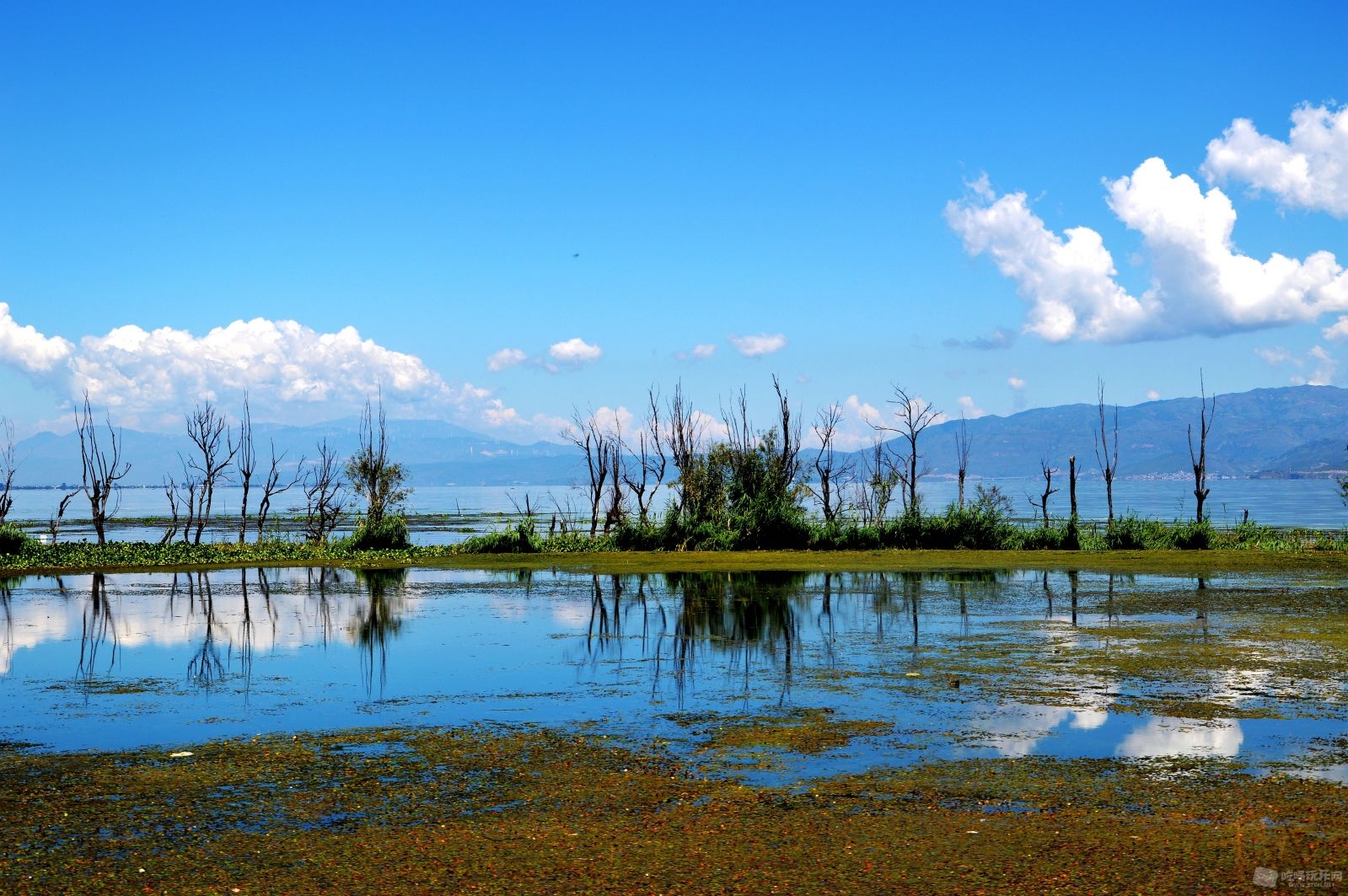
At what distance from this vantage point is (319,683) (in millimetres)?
14141

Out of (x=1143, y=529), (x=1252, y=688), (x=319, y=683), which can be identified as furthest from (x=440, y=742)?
(x=1143, y=529)

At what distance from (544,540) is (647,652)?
2247 centimetres

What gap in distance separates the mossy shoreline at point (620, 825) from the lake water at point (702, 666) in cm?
84

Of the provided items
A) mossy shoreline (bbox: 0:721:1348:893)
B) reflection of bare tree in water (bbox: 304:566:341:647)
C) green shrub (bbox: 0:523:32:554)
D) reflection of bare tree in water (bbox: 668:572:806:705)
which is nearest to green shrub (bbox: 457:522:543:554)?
reflection of bare tree in water (bbox: 304:566:341:647)

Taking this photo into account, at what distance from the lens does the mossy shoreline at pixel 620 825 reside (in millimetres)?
6934

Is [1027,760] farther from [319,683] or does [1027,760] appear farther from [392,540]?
[392,540]

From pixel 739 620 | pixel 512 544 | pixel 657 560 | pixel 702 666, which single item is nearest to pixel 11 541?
pixel 512 544

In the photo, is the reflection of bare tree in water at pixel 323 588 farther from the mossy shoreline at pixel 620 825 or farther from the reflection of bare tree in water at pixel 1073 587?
the reflection of bare tree in water at pixel 1073 587

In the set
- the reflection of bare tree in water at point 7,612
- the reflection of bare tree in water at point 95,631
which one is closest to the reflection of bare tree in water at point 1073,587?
the reflection of bare tree in water at point 95,631

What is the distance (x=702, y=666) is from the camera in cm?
1513

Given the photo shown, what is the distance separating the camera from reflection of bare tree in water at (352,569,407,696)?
50.5 ft

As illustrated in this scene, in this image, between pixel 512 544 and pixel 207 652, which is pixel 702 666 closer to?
pixel 207 652

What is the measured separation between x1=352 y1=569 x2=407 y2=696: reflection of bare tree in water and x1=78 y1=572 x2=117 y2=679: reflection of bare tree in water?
3362 mm

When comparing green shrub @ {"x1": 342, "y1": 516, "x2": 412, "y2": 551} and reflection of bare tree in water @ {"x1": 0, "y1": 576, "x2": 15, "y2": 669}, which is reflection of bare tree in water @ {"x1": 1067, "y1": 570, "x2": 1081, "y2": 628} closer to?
reflection of bare tree in water @ {"x1": 0, "y1": 576, "x2": 15, "y2": 669}
